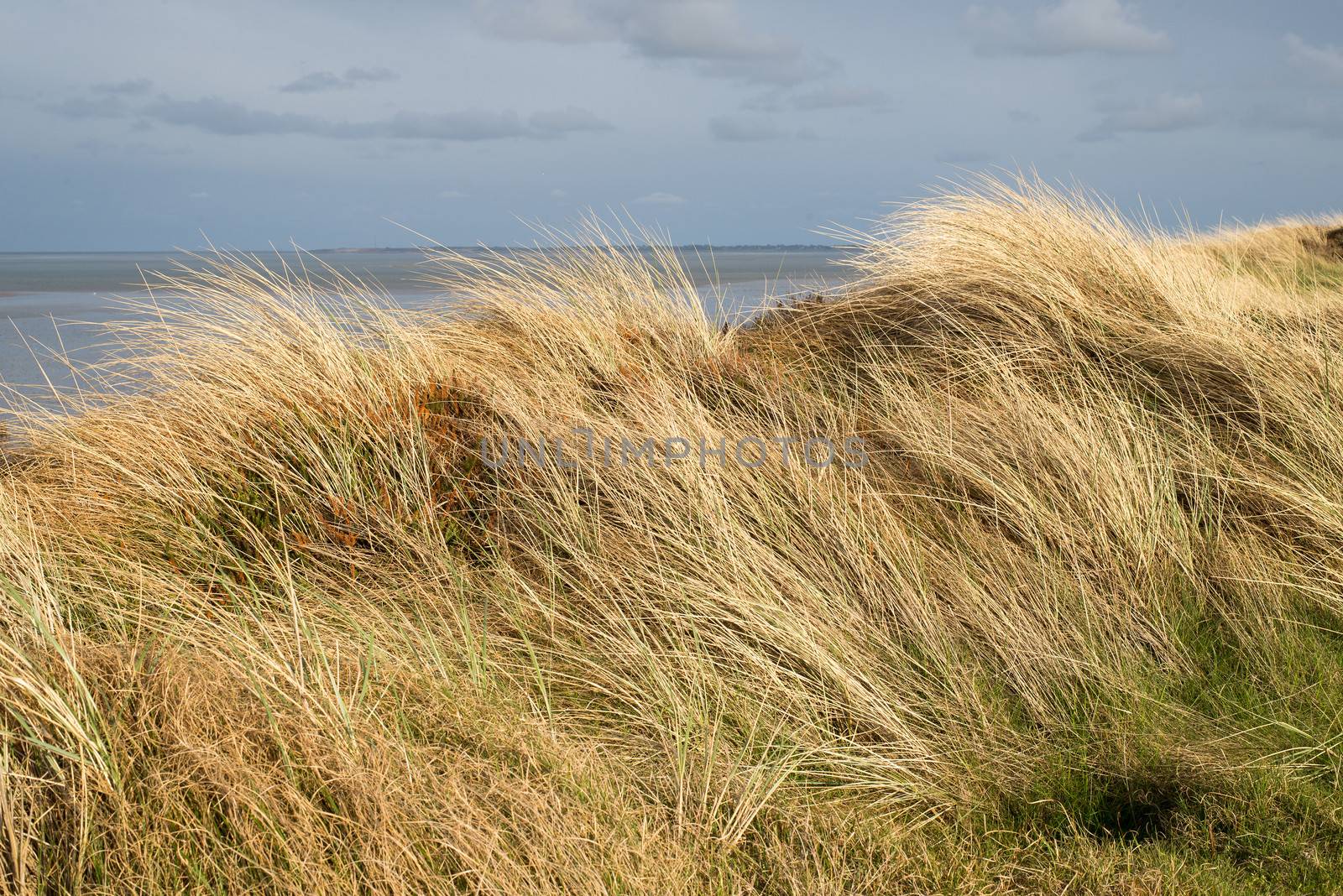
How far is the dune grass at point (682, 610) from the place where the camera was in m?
1.88

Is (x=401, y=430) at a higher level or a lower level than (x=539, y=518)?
higher

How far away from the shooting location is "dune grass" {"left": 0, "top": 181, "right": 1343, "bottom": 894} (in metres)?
1.88

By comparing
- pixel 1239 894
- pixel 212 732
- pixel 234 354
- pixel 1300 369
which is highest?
pixel 234 354

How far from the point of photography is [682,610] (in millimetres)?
2869

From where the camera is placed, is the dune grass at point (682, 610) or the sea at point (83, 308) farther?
the sea at point (83, 308)

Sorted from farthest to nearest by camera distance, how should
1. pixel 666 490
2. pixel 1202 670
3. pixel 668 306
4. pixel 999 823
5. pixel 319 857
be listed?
1. pixel 668 306
2. pixel 666 490
3. pixel 1202 670
4. pixel 999 823
5. pixel 319 857

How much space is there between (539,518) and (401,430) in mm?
757

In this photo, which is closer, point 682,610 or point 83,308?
point 682,610

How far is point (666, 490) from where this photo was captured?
324 cm

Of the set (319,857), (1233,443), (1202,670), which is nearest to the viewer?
(319,857)

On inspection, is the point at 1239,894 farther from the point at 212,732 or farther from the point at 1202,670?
the point at 212,732

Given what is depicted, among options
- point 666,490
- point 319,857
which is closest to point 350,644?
point 319,857

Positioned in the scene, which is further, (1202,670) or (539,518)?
→ (539,518)

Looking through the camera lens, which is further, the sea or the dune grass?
the sea
